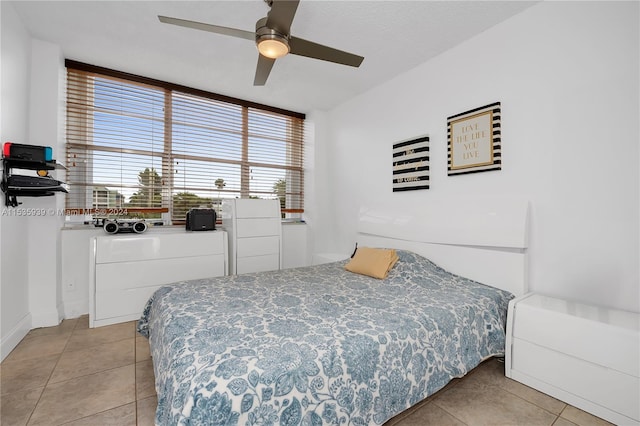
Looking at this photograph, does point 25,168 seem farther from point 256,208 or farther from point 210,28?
point 256,208

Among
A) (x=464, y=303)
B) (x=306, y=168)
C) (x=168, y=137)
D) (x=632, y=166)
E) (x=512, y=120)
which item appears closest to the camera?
(x=632, y=166)

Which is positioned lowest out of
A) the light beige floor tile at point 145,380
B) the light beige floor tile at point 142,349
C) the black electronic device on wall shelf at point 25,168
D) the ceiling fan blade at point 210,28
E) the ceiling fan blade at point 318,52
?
the light beige floor tile at point 145,380

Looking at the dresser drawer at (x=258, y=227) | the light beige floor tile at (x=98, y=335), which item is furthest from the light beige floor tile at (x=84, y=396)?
the dresser drawer at (x=258, y=227)

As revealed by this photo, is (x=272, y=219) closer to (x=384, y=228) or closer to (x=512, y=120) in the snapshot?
(x=384, y=228)

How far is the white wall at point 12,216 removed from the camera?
203 cm

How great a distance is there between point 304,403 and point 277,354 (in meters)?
0.20

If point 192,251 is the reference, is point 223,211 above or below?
above

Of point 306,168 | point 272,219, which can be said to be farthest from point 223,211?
point 306,168

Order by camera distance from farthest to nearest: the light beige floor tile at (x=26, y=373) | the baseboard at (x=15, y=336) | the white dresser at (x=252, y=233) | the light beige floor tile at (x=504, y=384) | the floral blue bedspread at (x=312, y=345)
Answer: the white dresser at (x=252, y=233), the baseboard at (x=15, y=336), the light beige floor tile at (x=26, y=373), the light beige floor tile at (x=504, y=384), the floral blue bedspread at (x=312, y=345)

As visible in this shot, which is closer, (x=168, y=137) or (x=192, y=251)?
(x=192, y=251)

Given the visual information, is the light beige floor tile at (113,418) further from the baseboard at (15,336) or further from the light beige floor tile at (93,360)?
the baseboard at (15,336)

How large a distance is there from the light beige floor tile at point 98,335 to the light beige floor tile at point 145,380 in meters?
0.54

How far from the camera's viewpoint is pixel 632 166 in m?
1.65

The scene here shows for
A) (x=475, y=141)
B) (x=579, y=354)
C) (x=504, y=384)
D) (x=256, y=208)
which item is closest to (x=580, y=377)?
(x=579, y=354)
